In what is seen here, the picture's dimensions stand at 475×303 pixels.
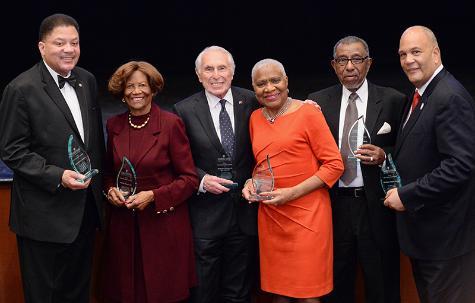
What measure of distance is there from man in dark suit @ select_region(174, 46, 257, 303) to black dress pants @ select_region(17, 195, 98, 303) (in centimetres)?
49

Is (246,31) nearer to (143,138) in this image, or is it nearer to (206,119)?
(206,119)

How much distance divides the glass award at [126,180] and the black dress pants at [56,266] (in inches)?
7.4

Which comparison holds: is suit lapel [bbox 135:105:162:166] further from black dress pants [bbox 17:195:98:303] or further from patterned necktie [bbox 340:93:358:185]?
patterned necktie [bbox 340:93:358:185]

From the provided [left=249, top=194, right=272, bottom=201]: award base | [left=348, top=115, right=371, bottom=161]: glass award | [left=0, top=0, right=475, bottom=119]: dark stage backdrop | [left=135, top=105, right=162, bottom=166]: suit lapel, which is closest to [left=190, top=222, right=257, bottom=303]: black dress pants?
[left=249, top=194, right=272, bottom=201]: award base

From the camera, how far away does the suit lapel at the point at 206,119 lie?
10.3 feet

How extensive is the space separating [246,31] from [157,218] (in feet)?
13.0

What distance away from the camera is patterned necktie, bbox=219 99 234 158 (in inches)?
125

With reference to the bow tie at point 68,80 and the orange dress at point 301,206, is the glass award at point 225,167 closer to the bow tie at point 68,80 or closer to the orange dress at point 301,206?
the orange dress at point 301,206

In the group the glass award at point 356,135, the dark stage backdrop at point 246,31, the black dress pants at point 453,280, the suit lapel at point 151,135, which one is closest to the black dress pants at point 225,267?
the suit lapel at point 151,135

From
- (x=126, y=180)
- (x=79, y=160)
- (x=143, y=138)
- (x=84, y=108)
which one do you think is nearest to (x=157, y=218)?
(x=126, y=180)

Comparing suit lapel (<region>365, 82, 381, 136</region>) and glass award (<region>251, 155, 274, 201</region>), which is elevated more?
suit lapel (<region>365, 82, 381, 136</region>)

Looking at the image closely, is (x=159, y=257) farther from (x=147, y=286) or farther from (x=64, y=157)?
(x=64, y=157)

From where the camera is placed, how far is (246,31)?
6.75m

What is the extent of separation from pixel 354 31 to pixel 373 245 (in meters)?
4.02
